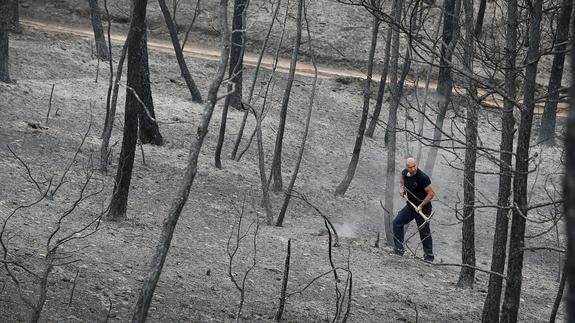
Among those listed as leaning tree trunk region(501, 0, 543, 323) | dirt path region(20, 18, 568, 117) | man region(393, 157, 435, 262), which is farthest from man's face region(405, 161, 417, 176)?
dirt path region(20, 18, 568, 117)

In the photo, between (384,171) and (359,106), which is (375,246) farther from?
(359,106)

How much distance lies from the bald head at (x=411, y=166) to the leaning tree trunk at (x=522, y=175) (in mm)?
7344

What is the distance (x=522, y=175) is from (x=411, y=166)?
761cm

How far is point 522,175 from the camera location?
26.6 ft

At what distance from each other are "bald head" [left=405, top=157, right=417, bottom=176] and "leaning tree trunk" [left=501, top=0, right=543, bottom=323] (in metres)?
7.34

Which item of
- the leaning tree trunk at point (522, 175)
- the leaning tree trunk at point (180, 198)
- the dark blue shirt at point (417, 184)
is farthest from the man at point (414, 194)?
the leaning tree trunk at point (180, 198)

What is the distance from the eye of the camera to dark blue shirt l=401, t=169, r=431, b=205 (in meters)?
15.8

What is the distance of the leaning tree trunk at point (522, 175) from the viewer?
7941 millimetres

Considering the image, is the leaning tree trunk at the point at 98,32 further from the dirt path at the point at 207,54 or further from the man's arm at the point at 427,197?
the man's arm at the point at 427,197

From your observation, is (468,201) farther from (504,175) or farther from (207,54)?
(207,54)

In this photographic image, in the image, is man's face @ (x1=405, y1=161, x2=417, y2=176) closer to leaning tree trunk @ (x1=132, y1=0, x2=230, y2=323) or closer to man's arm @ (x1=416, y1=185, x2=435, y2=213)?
man's arm @ (x1=416, y1=185, x2=435, y2=213)

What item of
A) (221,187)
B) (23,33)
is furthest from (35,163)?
(23,33)

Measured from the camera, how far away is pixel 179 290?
37.9ft

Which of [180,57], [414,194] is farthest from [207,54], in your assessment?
[414,194]
